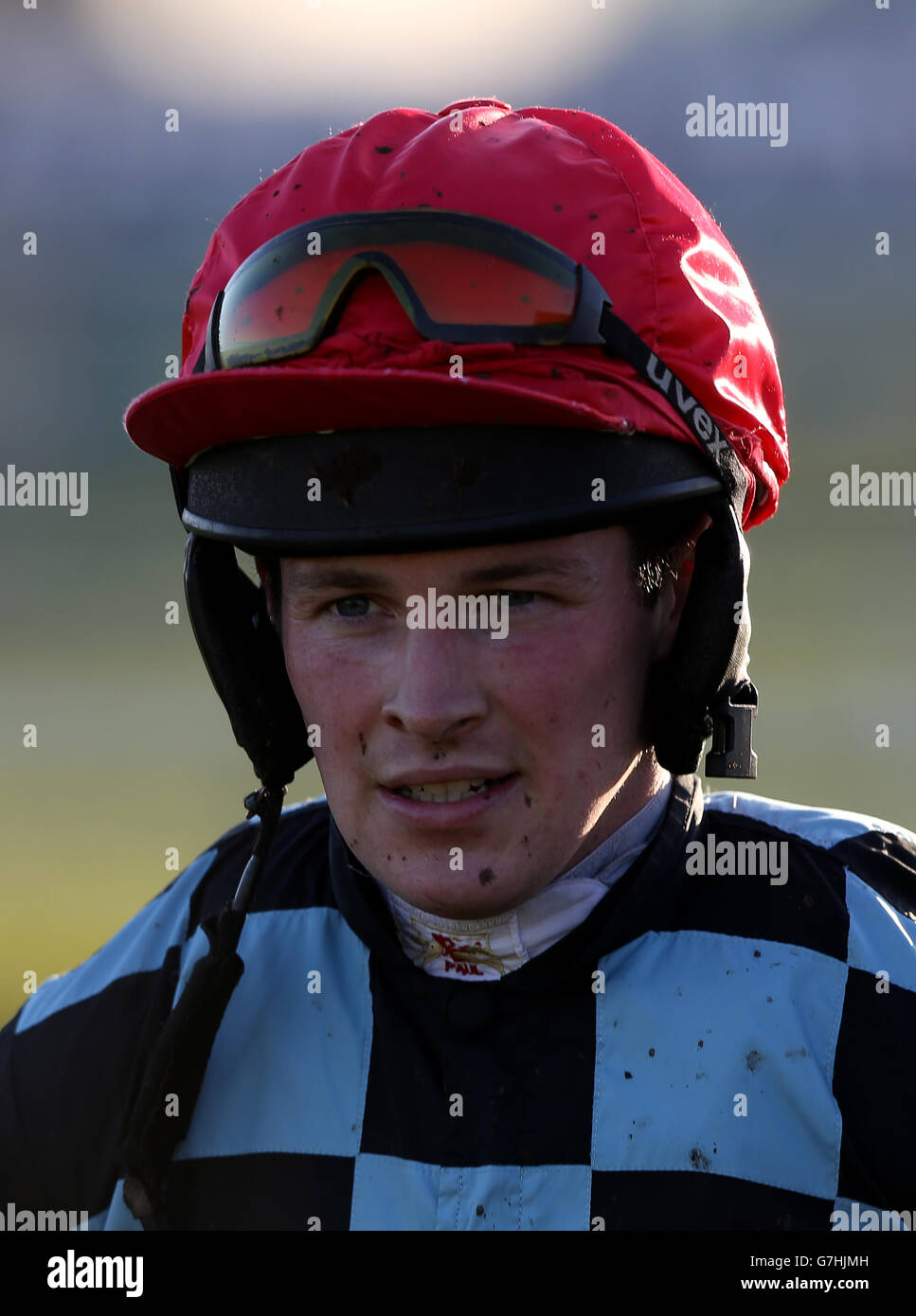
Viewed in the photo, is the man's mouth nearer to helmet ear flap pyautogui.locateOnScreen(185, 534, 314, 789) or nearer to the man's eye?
the man's eye

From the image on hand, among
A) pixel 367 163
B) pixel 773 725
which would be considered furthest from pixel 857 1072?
pixel 773 725

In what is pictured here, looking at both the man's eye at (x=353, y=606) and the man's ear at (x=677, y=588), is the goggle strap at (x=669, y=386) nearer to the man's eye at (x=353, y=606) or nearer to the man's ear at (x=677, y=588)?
the man's ear at (x=677, y=588)

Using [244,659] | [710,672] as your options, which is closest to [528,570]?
[710,672]

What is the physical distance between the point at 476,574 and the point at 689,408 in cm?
32

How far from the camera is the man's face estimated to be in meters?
1.35

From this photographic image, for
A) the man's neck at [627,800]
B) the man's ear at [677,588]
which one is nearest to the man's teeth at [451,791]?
the man's neck at [627,800]

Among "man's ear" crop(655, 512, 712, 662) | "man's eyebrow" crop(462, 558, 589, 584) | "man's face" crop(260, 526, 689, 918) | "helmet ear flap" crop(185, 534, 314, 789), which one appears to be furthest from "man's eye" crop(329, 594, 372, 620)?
"man's ear" crop(655, 512, 712, 662)

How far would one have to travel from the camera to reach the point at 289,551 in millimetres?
1416

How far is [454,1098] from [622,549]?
64cm

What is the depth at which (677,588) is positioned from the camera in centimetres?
158

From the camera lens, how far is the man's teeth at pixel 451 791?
4.54 feet

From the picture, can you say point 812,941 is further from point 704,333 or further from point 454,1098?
point 704,333

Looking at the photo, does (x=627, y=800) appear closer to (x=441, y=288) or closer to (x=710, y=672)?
(x=710, y=672)

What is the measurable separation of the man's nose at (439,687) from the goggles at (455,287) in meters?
0.31
